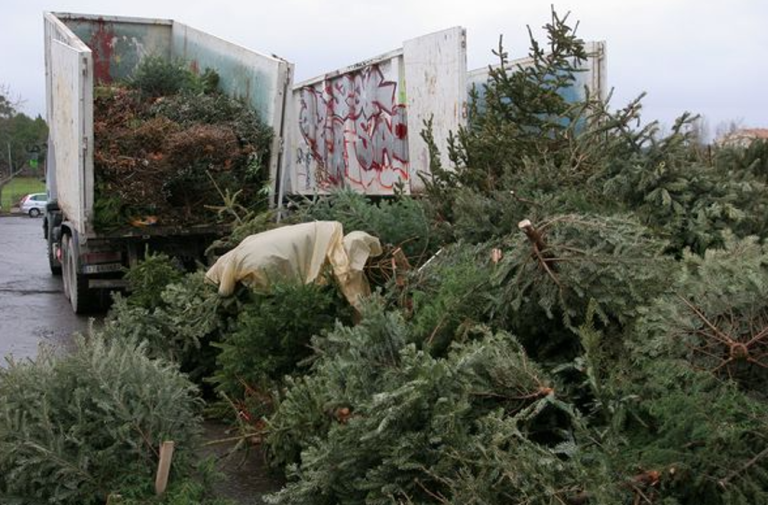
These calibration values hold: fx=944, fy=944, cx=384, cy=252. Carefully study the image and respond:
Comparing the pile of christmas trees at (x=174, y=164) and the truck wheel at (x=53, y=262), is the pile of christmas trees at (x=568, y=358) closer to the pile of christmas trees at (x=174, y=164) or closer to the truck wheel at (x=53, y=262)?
the pile of christmas trees at (x=174, y=164)

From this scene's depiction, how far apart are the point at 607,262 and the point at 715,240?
1446mm

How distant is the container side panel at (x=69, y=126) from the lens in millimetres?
9695

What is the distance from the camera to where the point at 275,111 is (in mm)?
10219

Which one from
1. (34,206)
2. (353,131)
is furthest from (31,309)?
(34,206)

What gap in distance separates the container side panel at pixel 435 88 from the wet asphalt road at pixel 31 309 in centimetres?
400

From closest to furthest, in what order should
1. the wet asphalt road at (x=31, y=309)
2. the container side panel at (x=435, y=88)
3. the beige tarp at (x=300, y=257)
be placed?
the beige tarp at (x=300, y=257)
the container side panel at (x=435, y=88)
the wet asphalt road at (x=31, y=309)

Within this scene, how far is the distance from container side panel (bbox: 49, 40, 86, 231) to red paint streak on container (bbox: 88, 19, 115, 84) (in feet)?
4.26

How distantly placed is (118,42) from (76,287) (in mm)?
4127

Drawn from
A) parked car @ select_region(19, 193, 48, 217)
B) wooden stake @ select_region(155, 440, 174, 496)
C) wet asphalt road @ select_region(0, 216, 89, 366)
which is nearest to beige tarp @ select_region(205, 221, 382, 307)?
wet asphalt road @ select_region(0, 216, 89, 366)

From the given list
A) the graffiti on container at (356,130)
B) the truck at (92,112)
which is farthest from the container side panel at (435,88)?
the truck at (92,112)

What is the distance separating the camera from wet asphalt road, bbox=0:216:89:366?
30.7ft

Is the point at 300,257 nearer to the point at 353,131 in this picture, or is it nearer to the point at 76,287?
the point at 76,287

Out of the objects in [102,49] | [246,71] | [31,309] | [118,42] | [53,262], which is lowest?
[31,309]

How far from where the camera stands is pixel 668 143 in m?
5.96
